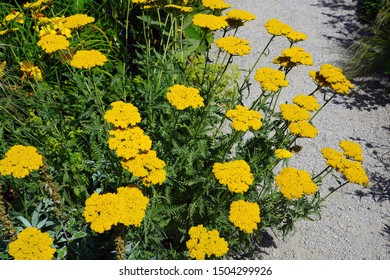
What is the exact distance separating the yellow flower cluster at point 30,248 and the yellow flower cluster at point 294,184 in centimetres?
120

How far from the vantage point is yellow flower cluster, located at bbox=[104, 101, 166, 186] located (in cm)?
180

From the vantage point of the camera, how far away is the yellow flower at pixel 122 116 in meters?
1.88

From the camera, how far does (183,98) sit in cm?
204

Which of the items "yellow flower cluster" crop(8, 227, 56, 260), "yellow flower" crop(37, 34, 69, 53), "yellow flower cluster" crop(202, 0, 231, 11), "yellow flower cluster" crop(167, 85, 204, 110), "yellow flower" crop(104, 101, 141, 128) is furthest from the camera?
"yellow flower cluster" crop(202, 0, 231, 11)

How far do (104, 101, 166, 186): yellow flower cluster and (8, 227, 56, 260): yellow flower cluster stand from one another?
1.59 ft

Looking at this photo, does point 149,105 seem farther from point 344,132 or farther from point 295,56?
point 344,132

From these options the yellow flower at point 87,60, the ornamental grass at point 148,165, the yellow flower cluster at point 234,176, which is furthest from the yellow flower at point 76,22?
the yellow flower cluster at point 234,176

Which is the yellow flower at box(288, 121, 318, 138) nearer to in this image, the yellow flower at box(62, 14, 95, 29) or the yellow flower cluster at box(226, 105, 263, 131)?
the yellow flower cluster at box(226, 105, 263, 131)

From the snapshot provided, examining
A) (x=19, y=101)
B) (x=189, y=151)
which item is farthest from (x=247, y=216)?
(x=19, y=101)

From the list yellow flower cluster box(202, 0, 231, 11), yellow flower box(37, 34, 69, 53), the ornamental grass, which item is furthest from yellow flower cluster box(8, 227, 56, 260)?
yellow flower cluster box(202, 0, 231, 11)

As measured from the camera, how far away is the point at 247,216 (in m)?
1.95

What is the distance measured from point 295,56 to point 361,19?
4271mm

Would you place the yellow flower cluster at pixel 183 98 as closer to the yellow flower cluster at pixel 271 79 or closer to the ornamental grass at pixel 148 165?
the ornamental grass at pixel 148 165

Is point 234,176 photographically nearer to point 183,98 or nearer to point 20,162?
point 183,98
